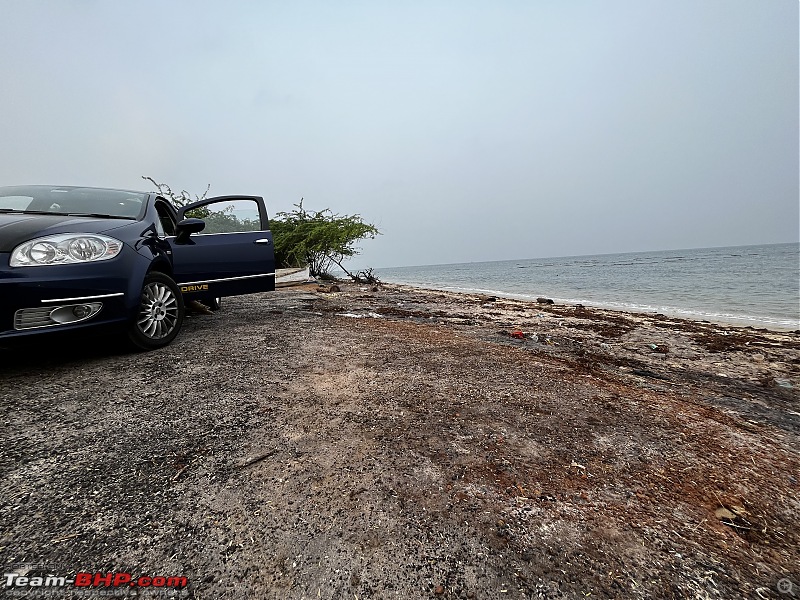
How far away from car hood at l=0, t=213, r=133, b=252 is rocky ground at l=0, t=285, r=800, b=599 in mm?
948

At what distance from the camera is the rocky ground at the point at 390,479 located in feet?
3.69

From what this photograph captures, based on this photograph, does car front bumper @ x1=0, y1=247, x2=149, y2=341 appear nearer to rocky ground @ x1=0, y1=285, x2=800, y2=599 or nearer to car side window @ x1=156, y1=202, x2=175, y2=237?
rocky ground @ x1=0, y1=285, x2=800, y2=599

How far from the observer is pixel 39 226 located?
260cm

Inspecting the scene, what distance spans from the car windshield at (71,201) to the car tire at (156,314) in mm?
747

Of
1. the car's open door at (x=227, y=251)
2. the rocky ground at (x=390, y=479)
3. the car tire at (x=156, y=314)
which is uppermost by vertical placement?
the car's open door at (x=227, y=251)

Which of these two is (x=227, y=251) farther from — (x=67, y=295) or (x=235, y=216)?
(x=67, y=295)

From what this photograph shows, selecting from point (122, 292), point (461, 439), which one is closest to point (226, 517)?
point (461, 439)

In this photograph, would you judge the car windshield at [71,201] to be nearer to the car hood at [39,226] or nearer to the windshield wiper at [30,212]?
the windshield wiper at [30,212]

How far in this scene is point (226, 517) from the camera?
4.32ft

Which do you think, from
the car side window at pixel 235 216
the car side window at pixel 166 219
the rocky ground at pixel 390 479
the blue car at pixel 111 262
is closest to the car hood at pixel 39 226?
the blue car at pixel 111 262

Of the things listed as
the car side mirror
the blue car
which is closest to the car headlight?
the blue car

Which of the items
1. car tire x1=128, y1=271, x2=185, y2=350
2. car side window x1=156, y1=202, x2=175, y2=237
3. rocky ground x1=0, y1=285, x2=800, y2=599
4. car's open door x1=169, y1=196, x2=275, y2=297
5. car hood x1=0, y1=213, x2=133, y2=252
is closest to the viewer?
rocky ground x1=0, y1=285, x2=800, y2=599

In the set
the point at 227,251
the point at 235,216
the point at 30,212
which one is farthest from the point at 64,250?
the point at 235,216

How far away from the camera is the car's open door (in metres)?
4.05
